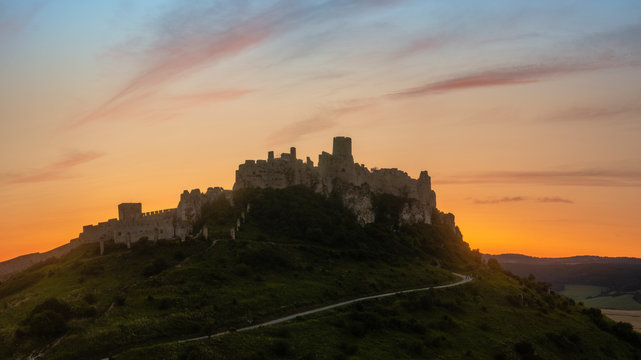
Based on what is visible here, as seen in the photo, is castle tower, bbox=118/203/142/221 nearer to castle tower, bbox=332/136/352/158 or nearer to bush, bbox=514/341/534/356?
castle tower, bbox=332/136/352/158

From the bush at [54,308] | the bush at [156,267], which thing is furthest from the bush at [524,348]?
the bush at [54,308]

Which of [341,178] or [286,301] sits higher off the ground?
[341,178]

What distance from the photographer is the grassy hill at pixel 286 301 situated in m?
64.7

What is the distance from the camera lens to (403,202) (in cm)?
14538

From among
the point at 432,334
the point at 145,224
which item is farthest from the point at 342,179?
the point at 432,334

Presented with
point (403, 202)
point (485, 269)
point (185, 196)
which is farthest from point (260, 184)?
point (485, 269)

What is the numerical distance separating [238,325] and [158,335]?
1051 cm

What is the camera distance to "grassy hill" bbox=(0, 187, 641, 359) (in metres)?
64.7

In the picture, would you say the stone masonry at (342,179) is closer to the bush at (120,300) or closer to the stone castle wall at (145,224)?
the stone castle wall at (145,224)

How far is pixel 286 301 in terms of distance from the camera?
8131cm

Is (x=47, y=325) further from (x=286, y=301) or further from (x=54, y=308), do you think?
(x=286, y=301)

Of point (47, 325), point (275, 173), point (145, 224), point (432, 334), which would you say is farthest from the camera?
point (275, 173)

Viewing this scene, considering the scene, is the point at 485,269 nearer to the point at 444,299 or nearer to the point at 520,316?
the point at 520,316

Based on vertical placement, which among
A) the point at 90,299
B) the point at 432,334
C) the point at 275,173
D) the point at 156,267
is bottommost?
the point at 432,334
